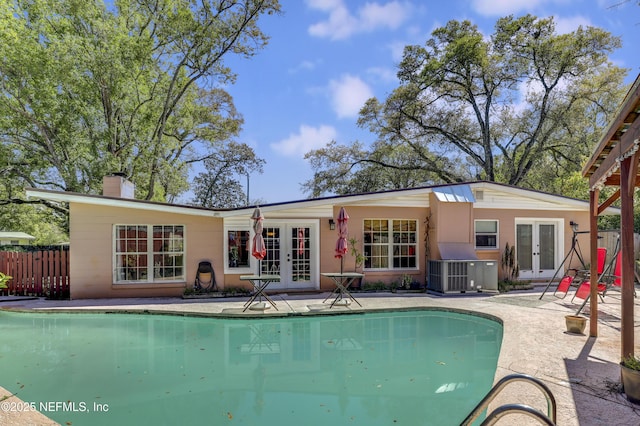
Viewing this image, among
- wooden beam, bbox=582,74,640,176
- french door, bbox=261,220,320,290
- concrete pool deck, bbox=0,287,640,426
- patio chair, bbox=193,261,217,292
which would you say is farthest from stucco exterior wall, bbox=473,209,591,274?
patio chair, bbox=193,261,217,292

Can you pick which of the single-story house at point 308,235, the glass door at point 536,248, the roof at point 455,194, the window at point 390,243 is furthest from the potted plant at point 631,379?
the glass door at point 536,248

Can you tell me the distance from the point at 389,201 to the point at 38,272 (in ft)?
31.3

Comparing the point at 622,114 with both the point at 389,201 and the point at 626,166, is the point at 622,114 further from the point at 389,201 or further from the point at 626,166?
the point at 389,201

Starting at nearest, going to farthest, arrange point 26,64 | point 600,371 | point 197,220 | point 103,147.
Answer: point 600,371 → point 197,220 → point 26,64 → point 103,147

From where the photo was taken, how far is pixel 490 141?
72.1 ft

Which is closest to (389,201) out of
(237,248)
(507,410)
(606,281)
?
(237,248)

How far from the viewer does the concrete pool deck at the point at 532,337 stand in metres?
3.48

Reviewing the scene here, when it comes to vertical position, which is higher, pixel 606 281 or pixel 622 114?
pixel 622 114

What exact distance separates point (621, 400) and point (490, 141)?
2034 cm

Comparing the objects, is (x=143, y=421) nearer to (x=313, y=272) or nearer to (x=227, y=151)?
(x=313, y=272)

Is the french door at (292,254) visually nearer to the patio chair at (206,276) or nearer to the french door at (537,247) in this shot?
the patio chair at (206,276)

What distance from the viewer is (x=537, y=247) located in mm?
12406

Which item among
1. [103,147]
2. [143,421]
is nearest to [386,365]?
[143,421]

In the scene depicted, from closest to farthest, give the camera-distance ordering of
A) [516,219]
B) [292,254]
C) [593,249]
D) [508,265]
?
[593,249] → [292,254] → [508,265] → [516,219]
